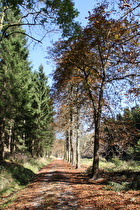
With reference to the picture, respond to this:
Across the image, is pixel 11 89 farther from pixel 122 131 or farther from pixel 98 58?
pixel 122 131

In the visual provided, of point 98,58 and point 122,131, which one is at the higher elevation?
point 98,58

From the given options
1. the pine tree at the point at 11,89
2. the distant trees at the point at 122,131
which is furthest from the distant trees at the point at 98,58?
the pine tree at the point at 11,89

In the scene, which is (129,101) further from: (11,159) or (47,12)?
(11,159)

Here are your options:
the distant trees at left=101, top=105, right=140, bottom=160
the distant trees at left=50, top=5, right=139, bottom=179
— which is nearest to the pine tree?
the distant trees at left=50, top=5, right=139, bottom=179

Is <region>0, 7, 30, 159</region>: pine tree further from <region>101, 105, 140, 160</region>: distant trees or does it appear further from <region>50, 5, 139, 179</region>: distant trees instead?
<region>101, 105, 140, 160</region>: distant trees

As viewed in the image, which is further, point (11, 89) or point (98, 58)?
point (11, 89)

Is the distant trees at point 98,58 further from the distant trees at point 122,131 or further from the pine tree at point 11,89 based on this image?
the pine tree at point 11,89

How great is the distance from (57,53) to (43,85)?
14344 mm

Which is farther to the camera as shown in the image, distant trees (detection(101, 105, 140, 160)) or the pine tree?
the pine tree

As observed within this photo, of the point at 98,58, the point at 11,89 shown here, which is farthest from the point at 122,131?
the point at 11,89

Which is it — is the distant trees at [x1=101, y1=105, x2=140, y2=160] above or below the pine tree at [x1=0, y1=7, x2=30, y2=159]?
below

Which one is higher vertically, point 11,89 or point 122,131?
point 11,89

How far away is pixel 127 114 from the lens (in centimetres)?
824

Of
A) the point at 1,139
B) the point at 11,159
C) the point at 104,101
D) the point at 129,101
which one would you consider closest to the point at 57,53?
the point at 104,101
